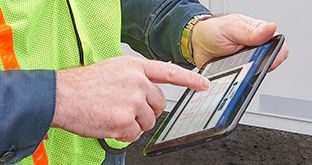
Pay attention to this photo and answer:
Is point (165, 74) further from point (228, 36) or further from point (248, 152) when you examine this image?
point (248, 152)

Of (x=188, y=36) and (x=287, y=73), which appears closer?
(x=188, y=36)

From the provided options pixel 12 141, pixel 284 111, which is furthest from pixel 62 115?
pixel 284 111

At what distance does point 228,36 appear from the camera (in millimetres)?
874

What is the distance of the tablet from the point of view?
26.2 inches

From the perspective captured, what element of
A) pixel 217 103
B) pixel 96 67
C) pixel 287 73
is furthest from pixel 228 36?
pixel 287 73

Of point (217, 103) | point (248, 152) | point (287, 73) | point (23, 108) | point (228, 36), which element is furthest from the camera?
point (248, 152)

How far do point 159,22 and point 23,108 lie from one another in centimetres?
40

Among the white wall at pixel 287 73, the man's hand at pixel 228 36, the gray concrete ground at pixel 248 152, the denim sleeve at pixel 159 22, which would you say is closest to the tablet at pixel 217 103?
the man's hand at pixel 228 36

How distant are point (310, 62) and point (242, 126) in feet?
1.49

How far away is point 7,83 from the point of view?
1.92 ft

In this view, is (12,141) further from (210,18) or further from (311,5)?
(311,5)

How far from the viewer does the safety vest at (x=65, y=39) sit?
70 centimetres

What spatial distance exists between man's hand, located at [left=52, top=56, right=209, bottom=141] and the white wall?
4.05 ft

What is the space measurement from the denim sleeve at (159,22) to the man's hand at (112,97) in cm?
30
